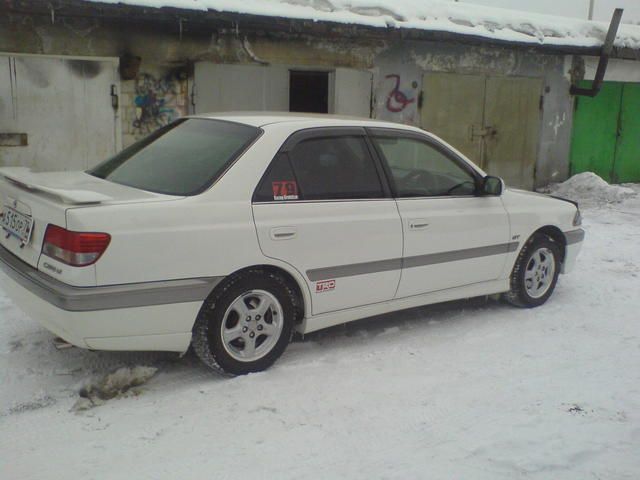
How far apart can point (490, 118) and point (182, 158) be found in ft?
28.5

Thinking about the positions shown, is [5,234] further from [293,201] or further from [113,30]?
[113,30]

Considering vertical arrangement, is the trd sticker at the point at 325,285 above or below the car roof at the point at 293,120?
below

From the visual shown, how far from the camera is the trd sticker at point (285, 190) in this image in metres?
4.25

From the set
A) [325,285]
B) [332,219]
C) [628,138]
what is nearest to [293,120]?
[332,219]

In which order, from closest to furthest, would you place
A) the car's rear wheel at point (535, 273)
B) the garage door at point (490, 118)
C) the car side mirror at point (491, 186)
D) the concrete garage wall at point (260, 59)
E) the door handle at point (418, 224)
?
the door handle at point (418, 224) → the car side mirror at point (491, 186) → the car's rear wheel at point (535, 273) → the concrete garage wall at point (260, 59) → the garage door at point (490, 118)

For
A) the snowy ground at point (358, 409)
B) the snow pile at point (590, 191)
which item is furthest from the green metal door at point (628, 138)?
the snowy ground at point (358, 409)

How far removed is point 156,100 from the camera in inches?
352

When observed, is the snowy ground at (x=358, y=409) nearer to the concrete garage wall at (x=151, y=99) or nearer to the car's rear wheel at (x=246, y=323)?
the car's rear wheel at (x=246, y=323)

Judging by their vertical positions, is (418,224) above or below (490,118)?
below

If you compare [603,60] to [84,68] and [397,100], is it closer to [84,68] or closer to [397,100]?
[397,100]

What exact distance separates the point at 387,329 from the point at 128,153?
2.32m

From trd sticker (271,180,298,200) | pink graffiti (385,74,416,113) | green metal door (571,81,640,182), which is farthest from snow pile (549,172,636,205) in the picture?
trd sticker (271,180,298,200)

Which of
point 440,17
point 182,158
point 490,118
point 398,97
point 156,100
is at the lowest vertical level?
point 182,158

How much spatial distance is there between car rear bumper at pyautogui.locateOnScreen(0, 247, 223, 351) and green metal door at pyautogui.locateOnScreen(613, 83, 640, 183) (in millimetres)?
12424
